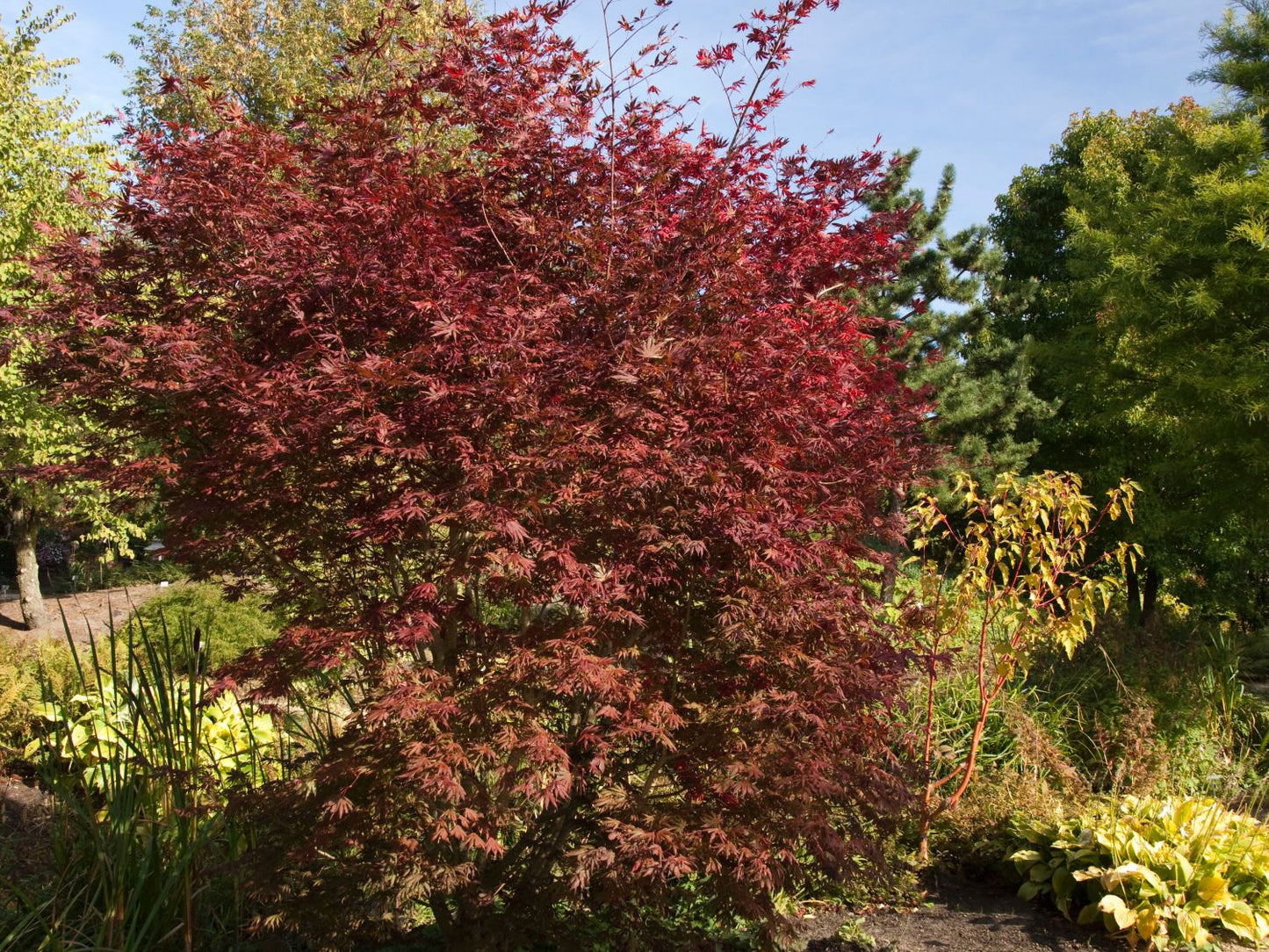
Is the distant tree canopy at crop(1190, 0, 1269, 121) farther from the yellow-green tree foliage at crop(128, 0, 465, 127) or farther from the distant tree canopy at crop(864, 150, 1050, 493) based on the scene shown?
the yellow-green tree foliage at crop(128, 0, 465, 127)

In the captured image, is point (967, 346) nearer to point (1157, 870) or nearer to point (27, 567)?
point (1157, 870)

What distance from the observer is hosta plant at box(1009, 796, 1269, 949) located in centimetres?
438

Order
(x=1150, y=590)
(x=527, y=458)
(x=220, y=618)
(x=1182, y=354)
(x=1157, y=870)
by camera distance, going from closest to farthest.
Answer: (x=527, y=458) → (x=1157, y=870) → (x=1182, y=354) → (x=220, y=618) → (x=1150, y=590)

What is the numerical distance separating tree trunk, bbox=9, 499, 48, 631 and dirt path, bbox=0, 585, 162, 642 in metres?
0.23

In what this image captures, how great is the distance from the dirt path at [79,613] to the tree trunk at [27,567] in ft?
0.76

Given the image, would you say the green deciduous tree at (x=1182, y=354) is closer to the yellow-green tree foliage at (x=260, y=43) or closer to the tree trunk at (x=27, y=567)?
the yellow-green tree foliage at (x=260, y=43)

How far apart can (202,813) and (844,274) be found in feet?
11.2

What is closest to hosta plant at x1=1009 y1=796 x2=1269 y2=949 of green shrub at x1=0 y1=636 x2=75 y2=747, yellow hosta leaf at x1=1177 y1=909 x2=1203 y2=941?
yellow hosta leaf at x1=1177 y1=909 x2=1203 y2=941

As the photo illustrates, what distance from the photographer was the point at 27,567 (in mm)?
15828

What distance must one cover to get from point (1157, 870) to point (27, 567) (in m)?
16.9

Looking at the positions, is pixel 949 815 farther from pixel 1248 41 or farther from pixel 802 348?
pixel 1248 41

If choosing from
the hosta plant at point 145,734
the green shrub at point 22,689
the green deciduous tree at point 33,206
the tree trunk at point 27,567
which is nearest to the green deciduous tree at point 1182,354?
the hosta plant at point 145,734

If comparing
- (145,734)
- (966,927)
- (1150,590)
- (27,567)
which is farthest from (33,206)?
(1150,590)

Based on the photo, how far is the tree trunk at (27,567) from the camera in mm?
15625
